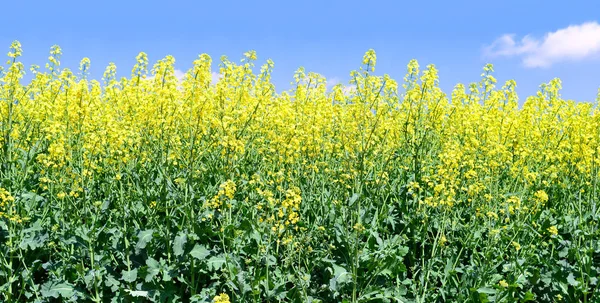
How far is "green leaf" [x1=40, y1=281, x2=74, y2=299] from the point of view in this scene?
4.93 m

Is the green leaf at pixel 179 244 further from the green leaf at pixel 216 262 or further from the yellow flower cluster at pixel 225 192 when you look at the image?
the yellow flower cluster at pixel 225 192

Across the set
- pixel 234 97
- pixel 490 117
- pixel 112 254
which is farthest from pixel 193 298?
pixel 490 117

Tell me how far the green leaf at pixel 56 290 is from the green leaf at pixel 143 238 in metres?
0.76

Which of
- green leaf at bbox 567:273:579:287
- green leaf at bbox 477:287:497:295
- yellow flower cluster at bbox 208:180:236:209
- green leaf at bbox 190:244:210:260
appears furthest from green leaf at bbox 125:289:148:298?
green leaf at bbox 567:273:579:287

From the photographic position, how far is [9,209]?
17.1 ft

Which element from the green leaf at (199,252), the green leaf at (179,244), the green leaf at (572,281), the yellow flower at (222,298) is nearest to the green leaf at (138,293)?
the green leaf at (179,244)

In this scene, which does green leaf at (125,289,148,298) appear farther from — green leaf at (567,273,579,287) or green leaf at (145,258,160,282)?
green leaf at (567,273,579,287)

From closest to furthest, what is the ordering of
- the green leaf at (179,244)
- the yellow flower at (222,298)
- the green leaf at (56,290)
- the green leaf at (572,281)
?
the yellow flower at (222,298) → the green leaf at (179,244) → the green leaf at (56,290) → the green leaf at (572,281)

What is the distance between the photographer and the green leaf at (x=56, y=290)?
4.93 metres

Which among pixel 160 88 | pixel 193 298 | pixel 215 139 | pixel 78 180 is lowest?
pixel 193 298

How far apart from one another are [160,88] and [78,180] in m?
1.14

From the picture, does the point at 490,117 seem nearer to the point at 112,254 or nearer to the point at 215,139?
the point at 215,139

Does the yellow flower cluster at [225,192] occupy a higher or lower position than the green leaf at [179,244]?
higher

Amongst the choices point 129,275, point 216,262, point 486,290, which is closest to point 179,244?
point 216,262
